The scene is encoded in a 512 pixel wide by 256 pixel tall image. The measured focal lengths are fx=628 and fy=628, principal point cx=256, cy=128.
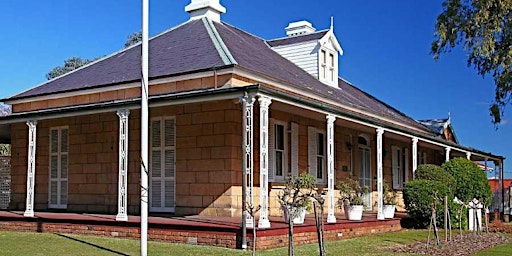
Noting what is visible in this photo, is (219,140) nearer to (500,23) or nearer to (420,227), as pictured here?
(420,227)

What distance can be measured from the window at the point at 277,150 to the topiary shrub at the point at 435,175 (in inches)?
170

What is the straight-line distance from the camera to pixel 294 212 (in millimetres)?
13664

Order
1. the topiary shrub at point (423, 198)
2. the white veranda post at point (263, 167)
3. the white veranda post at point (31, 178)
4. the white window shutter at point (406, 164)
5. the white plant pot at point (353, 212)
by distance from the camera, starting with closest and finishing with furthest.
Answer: the white veranda post at point (263, 167) → the white veranda post at point (31, 178) → the white plant pot at point (353, 212) → the topiary shrub at point (423, 198) → the white window shutter at point (406, 164)

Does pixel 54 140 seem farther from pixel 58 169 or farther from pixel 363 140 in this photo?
pixel 363 140

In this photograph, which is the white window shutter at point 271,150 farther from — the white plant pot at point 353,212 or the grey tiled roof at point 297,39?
the grey tiled roof at point 297,39

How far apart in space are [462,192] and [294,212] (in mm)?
8353

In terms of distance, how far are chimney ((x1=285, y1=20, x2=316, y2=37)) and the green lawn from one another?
1072 cm

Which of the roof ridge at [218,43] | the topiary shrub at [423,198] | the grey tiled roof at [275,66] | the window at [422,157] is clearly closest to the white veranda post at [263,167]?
the roof ridge at [218,43]

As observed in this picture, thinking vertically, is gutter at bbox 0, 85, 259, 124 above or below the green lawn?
above

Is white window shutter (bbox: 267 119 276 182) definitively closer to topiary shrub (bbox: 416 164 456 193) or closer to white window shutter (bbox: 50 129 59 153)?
topiary shrub (bbox: 416 164 456 193)

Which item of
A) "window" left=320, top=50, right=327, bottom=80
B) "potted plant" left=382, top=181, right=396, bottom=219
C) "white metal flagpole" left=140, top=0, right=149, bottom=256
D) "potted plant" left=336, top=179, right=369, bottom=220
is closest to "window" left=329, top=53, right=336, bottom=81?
"window" left=320, top=50, right=327, bottom=80

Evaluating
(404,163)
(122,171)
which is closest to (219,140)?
(122,171)

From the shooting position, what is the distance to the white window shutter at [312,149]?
62.2 ft

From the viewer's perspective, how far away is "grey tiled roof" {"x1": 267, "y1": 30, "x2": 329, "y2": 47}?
2108 centimetres
